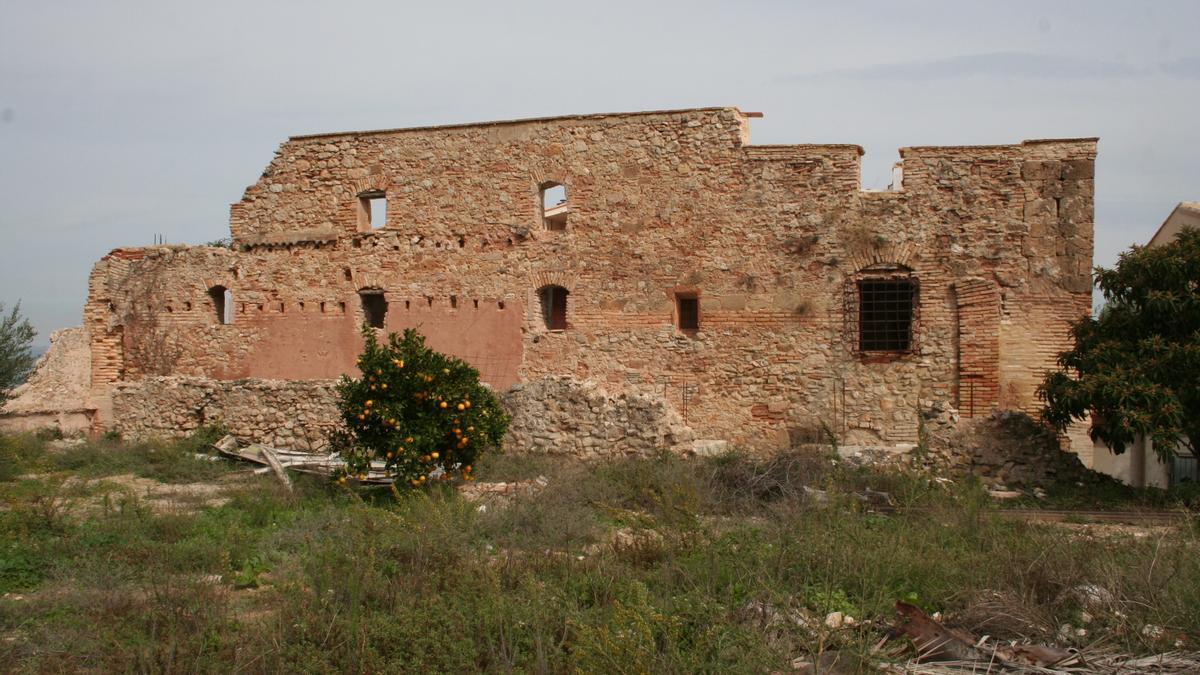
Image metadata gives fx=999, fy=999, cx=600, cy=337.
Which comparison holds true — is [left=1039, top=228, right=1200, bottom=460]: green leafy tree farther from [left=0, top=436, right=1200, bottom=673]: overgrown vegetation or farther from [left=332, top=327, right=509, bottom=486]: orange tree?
[left=332, top=327, right=509, bottom=486]: orange tree

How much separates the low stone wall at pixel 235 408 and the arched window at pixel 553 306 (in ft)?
12.0

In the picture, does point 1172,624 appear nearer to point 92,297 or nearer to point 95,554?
point 95,554

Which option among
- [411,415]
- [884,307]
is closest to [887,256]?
[884,307]

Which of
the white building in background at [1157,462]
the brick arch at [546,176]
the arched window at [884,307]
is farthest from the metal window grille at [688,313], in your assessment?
the white building in background at [1157,462]

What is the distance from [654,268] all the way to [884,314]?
356 centimetres

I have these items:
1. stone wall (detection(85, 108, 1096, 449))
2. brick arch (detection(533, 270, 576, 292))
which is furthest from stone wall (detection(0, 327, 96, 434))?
brick arch (detection(533, 270, 576, 292))

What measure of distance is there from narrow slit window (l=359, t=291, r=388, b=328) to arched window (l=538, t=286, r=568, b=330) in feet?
9.12

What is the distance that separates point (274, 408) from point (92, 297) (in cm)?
486

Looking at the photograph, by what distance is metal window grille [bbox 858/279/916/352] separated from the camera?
14789mm

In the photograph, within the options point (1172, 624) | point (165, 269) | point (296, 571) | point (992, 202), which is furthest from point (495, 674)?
point (165, 269)

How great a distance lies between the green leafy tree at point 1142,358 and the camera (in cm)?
1138

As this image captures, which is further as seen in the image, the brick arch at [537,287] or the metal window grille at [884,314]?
the brick arch at [537,287]

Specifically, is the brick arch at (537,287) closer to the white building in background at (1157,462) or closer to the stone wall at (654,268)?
the stone wall at (654,268)

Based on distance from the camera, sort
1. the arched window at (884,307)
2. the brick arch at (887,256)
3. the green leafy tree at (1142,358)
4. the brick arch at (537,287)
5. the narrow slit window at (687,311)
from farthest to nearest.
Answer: the brick arch at (537,287), the narrow slit window at (687,311), the arched window at (884,307), the brick arch at (887,256), the green leafy tree at (1142,358)
